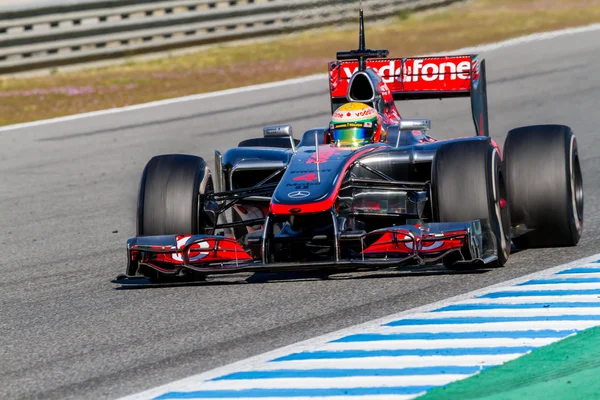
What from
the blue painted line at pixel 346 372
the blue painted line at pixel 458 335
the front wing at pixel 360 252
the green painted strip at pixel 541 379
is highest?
the front wing at pixel 360 252

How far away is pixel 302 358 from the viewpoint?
5609mm

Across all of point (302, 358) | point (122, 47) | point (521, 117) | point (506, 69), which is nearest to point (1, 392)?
point (302, 358)

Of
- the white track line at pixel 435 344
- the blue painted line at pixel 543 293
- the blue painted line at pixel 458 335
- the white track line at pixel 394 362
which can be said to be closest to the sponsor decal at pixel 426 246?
the blue painted line at pixel 543 293

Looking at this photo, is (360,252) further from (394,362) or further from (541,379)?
(541,379)

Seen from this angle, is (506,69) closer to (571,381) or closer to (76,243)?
(76,243)

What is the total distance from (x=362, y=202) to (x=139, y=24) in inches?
584

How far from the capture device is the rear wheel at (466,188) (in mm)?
7383

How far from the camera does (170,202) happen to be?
785 centimetres

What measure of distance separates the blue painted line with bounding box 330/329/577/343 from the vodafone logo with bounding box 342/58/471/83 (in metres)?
4.18

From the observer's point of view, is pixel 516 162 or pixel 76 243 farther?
pixel 76 243

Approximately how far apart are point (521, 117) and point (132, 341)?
1013cm

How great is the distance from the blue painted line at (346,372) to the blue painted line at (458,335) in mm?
524

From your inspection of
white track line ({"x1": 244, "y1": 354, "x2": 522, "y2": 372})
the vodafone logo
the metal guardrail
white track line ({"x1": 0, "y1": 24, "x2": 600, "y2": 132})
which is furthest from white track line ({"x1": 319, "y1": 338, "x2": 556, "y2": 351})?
the metal guardrail

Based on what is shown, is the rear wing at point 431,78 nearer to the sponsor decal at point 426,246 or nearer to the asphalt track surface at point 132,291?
the asphalt track surface at point 132,291
